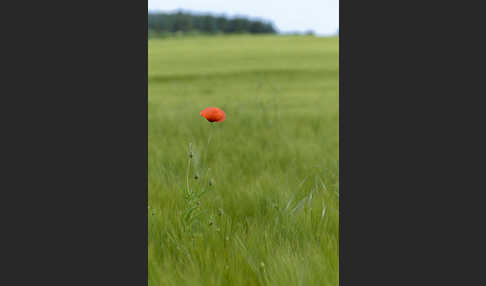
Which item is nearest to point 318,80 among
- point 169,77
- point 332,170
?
point 169,77

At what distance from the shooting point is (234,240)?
150 cm

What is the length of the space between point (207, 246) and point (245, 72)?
7531mm

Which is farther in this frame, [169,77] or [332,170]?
[169,77]

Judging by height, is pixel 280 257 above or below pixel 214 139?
below

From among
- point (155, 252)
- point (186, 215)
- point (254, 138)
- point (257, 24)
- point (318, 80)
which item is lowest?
point (155, 252)

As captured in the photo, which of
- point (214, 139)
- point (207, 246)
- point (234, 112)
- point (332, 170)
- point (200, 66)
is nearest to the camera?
point (207, 246)

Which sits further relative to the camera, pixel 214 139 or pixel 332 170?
pixel 214 139

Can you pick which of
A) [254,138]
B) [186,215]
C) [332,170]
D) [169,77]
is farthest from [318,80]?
[186,215]

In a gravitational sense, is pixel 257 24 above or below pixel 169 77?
above

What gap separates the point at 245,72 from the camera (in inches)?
341

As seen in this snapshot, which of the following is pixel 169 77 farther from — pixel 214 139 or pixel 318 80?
pixel 214 139

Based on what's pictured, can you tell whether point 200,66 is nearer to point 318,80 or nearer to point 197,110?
point 318,80

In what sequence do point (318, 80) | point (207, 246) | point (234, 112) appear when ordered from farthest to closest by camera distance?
point (318, 80), point (234, 112), point (207, 246)

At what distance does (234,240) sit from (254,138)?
163 cm
